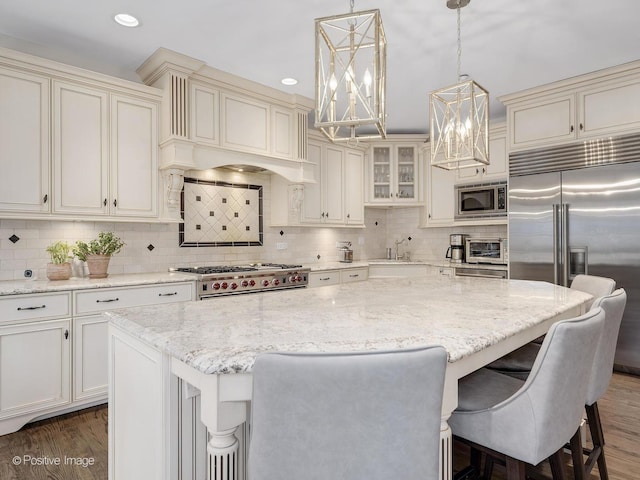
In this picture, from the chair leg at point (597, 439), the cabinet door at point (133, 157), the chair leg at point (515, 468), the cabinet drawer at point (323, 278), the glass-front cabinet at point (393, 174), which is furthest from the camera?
the glass-front cabinet at point (393, 174)

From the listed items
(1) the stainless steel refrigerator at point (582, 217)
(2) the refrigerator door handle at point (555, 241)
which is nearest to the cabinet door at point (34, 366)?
(1) the stainless steel refrigerator at point (582, 217)

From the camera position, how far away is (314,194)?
465cm

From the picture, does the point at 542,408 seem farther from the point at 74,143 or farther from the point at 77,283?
the point at 74,143

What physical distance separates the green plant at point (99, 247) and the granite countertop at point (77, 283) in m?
0.19

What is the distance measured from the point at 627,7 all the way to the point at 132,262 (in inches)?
158

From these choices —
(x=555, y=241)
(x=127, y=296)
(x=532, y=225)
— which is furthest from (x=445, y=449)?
(x=532, y=225)

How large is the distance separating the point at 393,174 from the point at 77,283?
12.7ft

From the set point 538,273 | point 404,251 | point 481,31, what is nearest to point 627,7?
point 481,31

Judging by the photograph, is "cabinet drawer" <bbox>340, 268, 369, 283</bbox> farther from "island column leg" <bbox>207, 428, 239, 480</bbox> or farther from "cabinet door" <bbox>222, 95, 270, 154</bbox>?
"island column leg" <bbox>207, 428, 239, 480</bbox>

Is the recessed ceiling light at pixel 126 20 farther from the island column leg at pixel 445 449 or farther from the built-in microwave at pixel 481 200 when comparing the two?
the built-in microwave at pixel 481 200

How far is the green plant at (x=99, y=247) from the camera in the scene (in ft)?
9.93

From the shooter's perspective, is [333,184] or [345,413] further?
[333,184]

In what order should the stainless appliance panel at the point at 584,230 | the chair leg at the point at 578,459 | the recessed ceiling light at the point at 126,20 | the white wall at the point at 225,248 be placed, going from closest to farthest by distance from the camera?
the chair leg at the point at 578,459 → the recessed ceiling light at the point at 126,20 → the white wall at the point at 225,248 → the stainless appliance panel at the point at 584,230

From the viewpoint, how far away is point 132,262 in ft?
11.3
